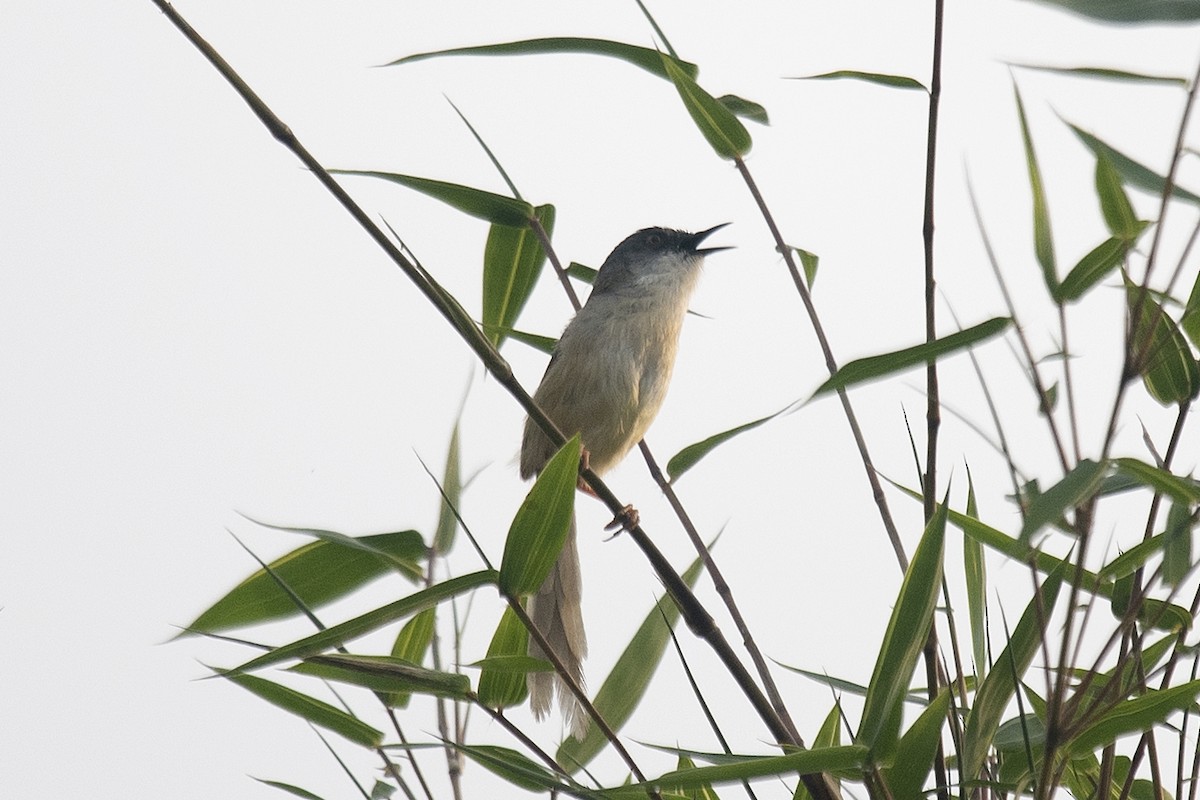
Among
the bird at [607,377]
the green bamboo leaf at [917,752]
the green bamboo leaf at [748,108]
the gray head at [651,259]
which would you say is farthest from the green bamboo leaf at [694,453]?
the gray head at [651,259]

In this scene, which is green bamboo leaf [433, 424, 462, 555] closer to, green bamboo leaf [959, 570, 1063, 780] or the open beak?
green bamboo leaf [959, 570, 1063, 780]

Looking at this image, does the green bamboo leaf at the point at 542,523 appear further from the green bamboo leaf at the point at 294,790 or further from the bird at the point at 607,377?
the bird at the point at 607,377

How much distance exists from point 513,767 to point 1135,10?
1.21 meters

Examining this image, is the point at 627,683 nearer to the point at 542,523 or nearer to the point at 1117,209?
the point at 542,523

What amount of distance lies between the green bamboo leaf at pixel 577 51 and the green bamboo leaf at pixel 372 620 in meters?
0.84

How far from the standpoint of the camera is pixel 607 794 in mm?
1558

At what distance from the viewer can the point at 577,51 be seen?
6.77ft

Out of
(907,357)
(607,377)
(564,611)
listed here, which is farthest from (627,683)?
(607,377)

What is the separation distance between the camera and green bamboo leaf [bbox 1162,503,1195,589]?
5.26 ft

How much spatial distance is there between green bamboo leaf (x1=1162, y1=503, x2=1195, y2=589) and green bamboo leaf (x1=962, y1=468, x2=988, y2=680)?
1.20 ft

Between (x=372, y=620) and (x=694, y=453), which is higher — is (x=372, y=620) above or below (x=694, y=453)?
below

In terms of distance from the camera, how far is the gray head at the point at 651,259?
158 inches

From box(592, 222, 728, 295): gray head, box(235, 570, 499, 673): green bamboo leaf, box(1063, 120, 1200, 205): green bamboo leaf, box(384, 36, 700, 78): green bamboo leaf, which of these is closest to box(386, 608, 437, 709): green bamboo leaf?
box(235, 570, 499, 673): green bamboo leaf

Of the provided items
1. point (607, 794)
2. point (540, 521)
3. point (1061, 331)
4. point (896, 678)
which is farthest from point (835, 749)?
point (1061, 331)
